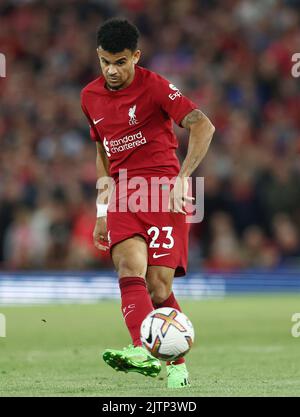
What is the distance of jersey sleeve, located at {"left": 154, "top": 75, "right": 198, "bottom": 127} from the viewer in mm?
7406

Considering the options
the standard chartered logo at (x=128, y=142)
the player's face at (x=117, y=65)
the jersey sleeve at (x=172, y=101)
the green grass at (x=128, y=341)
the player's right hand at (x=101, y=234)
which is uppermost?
the player's face at (x=117, y=65)

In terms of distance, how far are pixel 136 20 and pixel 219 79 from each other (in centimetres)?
224

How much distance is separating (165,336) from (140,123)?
5.29ft

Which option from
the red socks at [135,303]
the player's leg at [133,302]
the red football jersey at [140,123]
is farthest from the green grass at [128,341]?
the red football jersey at [140,123]

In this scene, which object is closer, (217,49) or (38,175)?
(38,175)

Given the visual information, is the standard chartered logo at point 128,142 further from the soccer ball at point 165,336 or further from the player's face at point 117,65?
the soccer ball at point 165,336

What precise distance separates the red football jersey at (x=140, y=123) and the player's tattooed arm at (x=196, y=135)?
0.31 ft

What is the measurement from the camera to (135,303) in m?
7.10

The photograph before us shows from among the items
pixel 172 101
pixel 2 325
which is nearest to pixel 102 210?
pixel 172 101

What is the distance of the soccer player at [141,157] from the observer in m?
7.20
